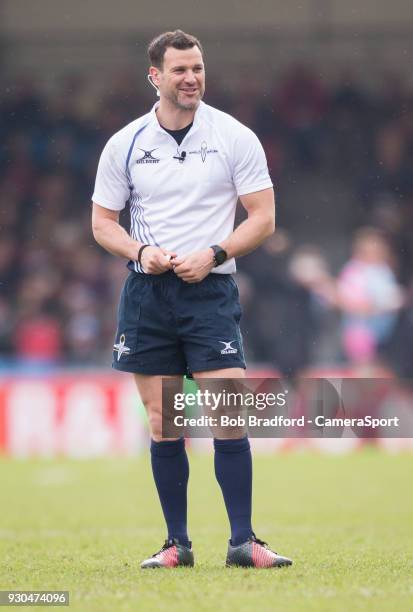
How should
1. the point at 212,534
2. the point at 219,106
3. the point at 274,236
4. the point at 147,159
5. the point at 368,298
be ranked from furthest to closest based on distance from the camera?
the point at 219,106
the point at 274,236
the point at 368,298
the point at 212,534
the point at 147,159

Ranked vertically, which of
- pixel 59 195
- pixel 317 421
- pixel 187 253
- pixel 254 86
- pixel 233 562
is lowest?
pixel 233 562

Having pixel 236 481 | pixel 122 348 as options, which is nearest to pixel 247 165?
pixel 122 348

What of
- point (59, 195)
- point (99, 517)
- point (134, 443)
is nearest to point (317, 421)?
point (99, 517)

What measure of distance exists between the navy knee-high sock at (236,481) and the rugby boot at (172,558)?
245 millimetres

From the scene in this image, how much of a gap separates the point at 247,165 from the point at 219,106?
520 inches

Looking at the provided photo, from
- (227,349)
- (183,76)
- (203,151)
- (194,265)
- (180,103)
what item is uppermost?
(183,76)

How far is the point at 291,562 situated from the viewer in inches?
229

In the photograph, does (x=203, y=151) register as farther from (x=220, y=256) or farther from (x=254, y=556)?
(x=254, y=556)

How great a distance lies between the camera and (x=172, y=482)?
6.02 m

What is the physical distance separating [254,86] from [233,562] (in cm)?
1376

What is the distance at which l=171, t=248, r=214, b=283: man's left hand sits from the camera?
18.9 feet

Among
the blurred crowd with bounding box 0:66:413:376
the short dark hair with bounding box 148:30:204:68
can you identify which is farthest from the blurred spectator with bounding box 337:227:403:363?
the short dark hair with bounding box 148:30:204:68

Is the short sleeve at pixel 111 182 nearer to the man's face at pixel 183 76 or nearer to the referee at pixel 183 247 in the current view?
the referee at pixel 183 247

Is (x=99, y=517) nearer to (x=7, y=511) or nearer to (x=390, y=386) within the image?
(x=7, y=511)
